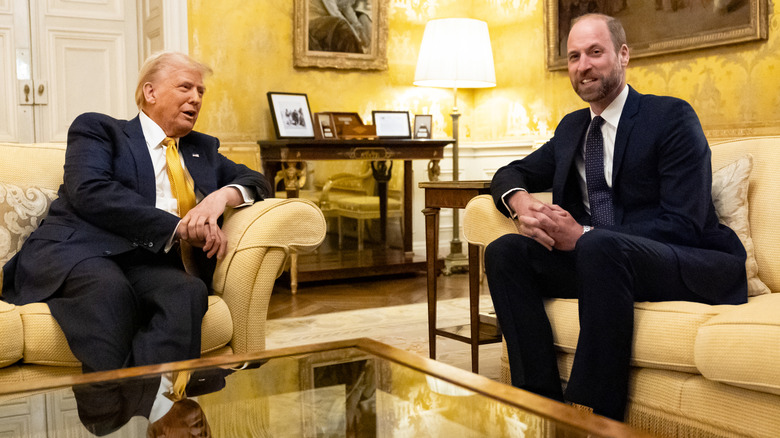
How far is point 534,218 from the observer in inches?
91.4

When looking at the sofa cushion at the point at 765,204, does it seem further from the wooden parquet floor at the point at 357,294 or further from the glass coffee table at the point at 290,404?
the wooden parquet floor at the point at 357,294

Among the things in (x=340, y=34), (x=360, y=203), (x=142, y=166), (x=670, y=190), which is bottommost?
(x=360, y=203)

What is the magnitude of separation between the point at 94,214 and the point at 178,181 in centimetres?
32

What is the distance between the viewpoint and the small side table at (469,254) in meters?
2.93

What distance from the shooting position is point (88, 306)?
85.5 inches

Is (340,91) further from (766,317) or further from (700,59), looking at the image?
(766,317)

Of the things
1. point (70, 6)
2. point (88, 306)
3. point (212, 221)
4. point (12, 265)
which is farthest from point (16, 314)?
point (70, 6)

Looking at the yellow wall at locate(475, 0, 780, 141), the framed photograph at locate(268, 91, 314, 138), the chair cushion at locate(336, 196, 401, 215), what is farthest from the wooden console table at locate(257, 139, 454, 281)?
the yellow wall at locate(475, 0, 780, 141)

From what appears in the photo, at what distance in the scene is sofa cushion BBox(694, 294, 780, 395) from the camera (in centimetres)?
176

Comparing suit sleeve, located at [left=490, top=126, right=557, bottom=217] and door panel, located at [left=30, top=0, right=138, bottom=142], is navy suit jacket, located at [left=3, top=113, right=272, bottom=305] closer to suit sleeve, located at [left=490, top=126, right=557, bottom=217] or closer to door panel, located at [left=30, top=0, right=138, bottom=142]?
suit sleeve, located at [left=490, top=126, right=557, bottom=217]

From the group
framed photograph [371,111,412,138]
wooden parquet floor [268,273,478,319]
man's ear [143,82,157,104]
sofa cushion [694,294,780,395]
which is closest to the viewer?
sofa cushion [694,294,780,395]

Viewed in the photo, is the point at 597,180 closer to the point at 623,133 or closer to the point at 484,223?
the point at 623,133

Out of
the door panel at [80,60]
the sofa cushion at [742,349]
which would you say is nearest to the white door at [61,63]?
the door panel at [80,60]

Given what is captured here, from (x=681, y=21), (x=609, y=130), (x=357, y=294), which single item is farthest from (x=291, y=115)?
(x=609, y=130)
